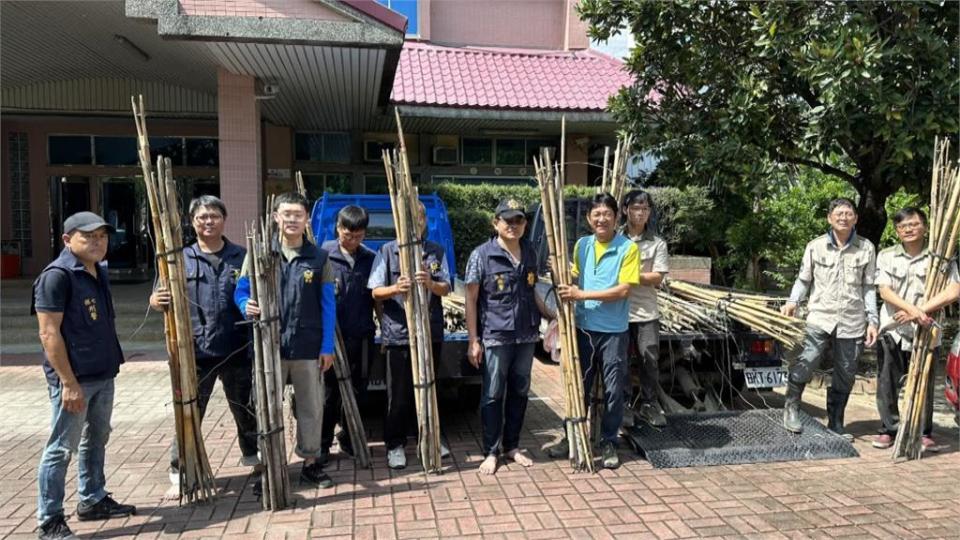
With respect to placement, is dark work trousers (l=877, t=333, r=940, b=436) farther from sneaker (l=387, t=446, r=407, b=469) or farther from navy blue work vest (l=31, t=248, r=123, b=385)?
navy blue work vest (l=31, t=248, r=123, b=385)

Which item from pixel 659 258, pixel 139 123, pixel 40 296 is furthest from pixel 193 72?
pixel 659 258

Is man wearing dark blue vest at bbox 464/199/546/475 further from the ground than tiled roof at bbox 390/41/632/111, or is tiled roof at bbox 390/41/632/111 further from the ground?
tiled roof at bbox 390/41/632/111

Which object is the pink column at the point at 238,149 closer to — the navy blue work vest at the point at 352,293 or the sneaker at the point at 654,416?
the navy blue work vest at the point at 352,293

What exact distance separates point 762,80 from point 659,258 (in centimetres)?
300

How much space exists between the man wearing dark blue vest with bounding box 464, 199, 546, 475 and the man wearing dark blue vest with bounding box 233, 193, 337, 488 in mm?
966

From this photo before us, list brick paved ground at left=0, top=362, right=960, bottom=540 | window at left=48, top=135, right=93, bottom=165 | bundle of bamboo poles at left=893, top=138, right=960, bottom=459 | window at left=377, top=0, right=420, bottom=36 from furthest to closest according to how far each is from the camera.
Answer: window at left=377, top=0, right=420, bottom=36 < window at left=48, top=135, right=93, bottom=165 < bundle of bamboo poles at left=893, top=138, right=960, bottom=459 < brick paved ground at left=0, top=362, right=960, bottom=540

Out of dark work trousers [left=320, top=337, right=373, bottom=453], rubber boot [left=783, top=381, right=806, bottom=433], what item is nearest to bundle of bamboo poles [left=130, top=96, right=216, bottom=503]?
dark work trousers [left=320, top=337, right=373, bottom=453]

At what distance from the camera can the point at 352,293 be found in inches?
178

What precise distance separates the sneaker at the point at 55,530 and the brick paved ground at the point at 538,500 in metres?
0.14

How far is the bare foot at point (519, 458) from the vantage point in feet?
14.8

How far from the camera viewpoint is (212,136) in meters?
13.1

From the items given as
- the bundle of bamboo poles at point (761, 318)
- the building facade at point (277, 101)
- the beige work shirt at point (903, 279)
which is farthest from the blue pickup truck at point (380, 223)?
the beige work shirt at point (903, 279)

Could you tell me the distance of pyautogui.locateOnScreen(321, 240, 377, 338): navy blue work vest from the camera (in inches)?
177

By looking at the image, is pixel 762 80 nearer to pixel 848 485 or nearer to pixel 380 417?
pixel 848 485
